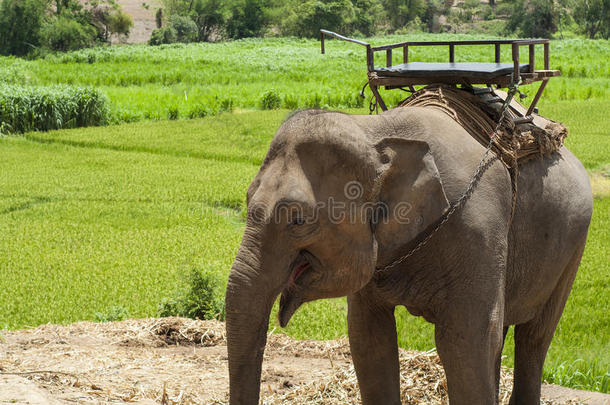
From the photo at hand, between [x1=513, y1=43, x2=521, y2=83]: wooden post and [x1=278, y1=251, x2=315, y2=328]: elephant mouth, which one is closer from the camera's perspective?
[x1=278, y1=251, x2=315, y2=328]: elephant mouth

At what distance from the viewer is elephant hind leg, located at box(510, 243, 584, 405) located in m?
4.80

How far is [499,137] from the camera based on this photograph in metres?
4.11

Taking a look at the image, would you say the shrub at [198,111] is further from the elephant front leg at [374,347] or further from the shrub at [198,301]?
the elephant front leg at [374,347]

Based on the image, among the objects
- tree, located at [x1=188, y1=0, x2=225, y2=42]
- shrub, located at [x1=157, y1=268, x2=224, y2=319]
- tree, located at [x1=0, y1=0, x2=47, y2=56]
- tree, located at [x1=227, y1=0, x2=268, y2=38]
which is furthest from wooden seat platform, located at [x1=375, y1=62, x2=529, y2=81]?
tree, located at [x1=188, y1=0, x2=225, y2=42]

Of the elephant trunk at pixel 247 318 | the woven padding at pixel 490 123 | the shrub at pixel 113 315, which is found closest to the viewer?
the elephant trunk at pixel 247 318

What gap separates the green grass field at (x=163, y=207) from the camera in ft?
28.9

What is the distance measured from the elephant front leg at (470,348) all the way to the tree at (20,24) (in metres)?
64.0

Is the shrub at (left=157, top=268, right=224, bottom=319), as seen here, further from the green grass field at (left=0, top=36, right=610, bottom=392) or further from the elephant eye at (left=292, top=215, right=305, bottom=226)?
the elephant eye at (left=292, top=215, right=305, bottom=226)

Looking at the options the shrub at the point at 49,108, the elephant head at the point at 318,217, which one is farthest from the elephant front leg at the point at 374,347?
the shrub at the point at 49,108

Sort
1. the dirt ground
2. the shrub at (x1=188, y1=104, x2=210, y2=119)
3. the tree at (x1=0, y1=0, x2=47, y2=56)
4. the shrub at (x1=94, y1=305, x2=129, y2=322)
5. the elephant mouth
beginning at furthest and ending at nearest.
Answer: the tree at (x1=0, y1=0, x2=47, y2=56) < the shrub at (x1=188, y1=104, x2=210, y2=119) < the shrub at (x1=94, y1=305, x2=129, y2=322) < the dirt ground < the elephant mouth

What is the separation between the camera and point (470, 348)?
3803mm

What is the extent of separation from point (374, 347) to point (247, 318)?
137cm

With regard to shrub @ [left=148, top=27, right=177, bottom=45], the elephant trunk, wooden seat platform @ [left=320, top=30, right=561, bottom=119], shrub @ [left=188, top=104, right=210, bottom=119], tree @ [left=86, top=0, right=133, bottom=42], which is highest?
tree @ [left=86, top=0, right=133, bottom=42]

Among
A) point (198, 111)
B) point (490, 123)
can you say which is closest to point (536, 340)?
point (490, 123)
